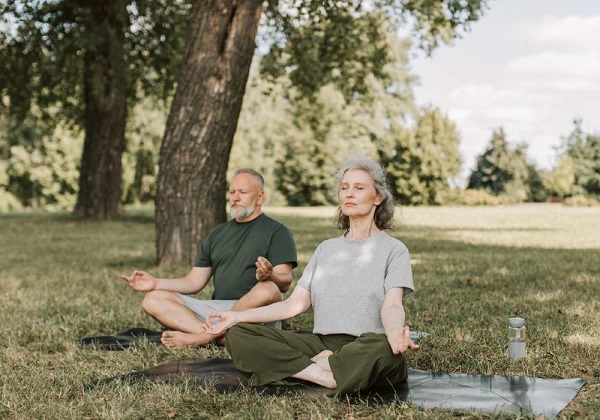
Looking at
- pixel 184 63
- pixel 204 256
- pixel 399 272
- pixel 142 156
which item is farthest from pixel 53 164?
pixel 399 272

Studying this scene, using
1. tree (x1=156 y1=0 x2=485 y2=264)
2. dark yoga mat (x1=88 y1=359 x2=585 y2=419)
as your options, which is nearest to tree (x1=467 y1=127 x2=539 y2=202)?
tree (x1=156 y1=0 x2=485 y2=264)

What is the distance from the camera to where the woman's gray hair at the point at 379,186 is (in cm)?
441

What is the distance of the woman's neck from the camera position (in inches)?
175

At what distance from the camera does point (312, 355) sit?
4.48 metres

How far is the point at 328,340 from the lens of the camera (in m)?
4.52

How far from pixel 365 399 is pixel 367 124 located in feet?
144

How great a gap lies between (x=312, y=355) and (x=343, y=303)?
40 centimetres

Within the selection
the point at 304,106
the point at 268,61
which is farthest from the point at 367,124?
the point at 268,61

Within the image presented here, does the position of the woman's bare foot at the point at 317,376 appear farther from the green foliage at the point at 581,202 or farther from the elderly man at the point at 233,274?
the green foliage at the point at 581,202

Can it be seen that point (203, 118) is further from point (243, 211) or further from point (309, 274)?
point (309, 274)

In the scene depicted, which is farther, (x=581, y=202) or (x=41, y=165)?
(x=41, y=165)

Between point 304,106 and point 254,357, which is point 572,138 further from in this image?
point 254,357

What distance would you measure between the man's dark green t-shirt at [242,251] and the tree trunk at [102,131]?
1299 centimetres

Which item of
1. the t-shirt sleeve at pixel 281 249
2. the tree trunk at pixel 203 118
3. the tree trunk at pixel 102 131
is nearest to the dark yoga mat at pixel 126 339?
the t-shirt sleeve at pixel 281 249
